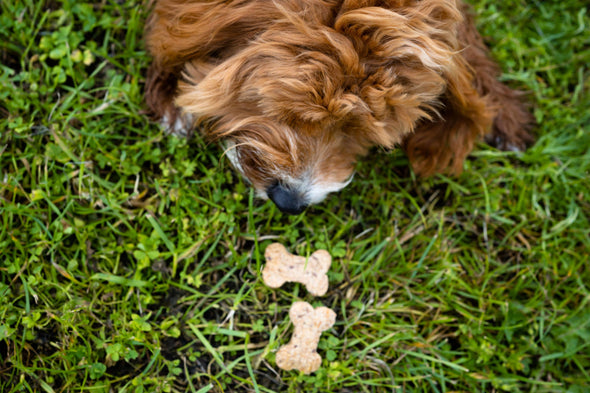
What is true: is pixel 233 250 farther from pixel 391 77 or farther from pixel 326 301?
pixel 391 77

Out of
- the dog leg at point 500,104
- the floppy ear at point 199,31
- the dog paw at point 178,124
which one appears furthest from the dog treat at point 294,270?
the dog leg at point 500,104

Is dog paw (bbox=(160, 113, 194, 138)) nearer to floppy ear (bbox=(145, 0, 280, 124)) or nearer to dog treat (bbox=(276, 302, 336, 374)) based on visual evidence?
floppy ear (bbox=(145, 0, 280, 124))

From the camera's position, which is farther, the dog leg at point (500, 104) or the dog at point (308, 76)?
the dog leg at point (500, 104)

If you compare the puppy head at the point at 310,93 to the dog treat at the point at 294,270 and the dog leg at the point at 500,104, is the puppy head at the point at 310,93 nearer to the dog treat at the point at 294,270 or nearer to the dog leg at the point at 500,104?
the dog treat at the point at 294,270

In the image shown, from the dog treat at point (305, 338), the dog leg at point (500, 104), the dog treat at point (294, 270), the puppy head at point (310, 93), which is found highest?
the puppy head at point (310, 93)

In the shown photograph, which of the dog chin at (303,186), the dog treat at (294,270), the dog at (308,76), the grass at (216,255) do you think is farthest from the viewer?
the dog treat at (294,270)

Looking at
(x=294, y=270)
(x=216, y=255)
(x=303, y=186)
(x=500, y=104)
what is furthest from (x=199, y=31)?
(x=500, y=104)
